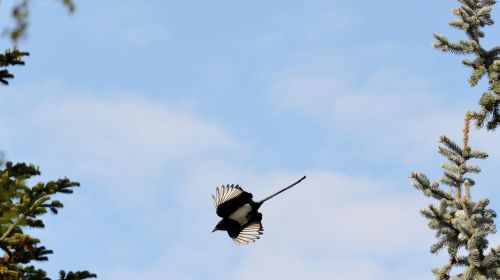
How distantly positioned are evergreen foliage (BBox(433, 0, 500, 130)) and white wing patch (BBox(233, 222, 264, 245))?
3.72m

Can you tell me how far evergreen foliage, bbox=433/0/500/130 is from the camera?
11281 mm

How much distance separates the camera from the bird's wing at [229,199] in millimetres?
11078

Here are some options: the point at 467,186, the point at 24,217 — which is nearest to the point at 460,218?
the point at 467,186

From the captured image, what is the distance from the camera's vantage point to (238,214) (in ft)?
36.6

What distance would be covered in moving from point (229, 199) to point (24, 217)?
3905 mm

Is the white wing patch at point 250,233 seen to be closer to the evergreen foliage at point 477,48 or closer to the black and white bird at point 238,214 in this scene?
the black and white bird at point 238,214

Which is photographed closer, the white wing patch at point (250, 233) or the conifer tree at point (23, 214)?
the conifer tree at point (23, 214)

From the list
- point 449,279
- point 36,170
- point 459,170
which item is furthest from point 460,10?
point 36,170

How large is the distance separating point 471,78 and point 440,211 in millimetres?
2347

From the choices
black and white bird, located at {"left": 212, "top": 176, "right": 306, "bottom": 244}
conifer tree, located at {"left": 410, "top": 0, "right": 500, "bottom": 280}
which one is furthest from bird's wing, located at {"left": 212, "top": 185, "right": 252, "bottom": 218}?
conifer tree, located at {"left": 410, "top": 0, "right": 500, "bottom": 280}

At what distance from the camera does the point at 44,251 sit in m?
7.92

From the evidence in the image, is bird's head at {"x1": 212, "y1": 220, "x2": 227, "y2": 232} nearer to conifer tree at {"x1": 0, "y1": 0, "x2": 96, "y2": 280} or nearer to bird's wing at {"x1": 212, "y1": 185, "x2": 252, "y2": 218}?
bird's wing at {"x1": 212, "y1": 185, "x2": 252, "y2": 218}

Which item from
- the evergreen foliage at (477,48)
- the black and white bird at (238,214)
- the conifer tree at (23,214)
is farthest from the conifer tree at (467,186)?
the conifer tree at (23,214)

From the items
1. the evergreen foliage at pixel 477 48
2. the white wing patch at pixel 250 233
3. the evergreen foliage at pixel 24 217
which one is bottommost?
the evergreen foliage at pixel 24 217
